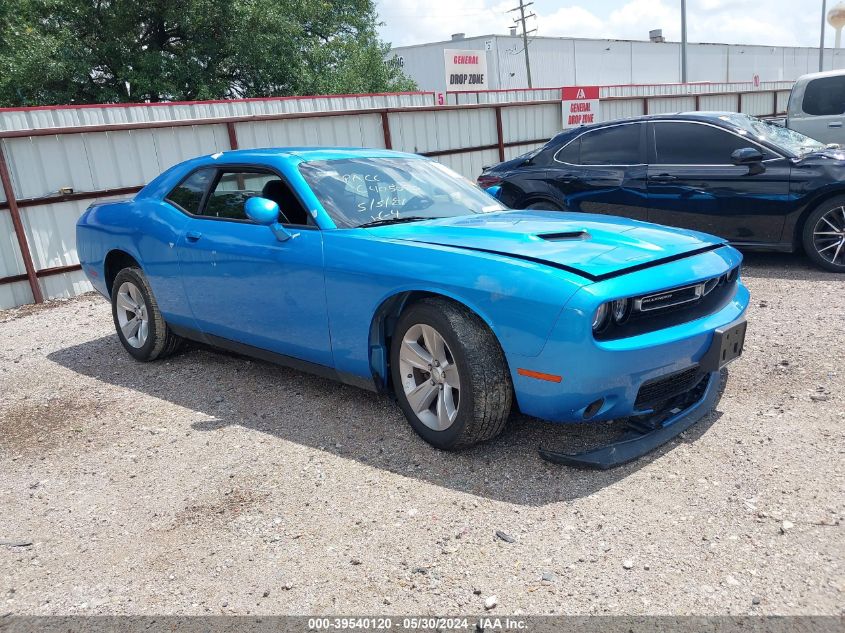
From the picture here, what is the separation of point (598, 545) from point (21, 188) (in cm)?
813

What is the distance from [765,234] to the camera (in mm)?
7008

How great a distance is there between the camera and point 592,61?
2151 inches

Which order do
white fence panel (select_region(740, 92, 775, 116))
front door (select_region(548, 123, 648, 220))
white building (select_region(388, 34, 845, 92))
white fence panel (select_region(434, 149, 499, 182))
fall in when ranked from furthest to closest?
white building (select_region(388, 34, 845, 92))
white fence panel (select_region(740, 92, 775, 116))
white fence panel (select_region(434, 149, 499, 182))
front door (select_region(548, 123, 648, 220))

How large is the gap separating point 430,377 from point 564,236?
3.25 feet

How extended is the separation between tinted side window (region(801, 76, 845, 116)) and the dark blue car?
4.19m

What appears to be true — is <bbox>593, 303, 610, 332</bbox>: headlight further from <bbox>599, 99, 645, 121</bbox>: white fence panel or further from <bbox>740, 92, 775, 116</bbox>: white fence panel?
<bbox>740, 92, 775, 116</bbox>: white fence panel

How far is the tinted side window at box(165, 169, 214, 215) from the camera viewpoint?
16.5 feet

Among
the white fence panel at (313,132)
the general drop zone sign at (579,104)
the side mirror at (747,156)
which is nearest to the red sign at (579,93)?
the general drop zone sign at (579,104)

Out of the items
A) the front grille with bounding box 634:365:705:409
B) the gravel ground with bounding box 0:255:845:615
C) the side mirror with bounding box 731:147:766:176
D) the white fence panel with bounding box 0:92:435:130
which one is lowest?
the gravel ground with bounding box 0:255:845:615

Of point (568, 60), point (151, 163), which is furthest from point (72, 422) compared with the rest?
point (568, 60)

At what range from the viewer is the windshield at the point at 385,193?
165 inches

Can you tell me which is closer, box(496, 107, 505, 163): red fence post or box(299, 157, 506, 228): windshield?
box(299, 157, 506, 228): windshield

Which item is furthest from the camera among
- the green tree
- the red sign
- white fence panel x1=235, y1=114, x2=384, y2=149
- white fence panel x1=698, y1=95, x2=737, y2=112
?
white fence panel x1=698, y1=95, x2=737, y2=112

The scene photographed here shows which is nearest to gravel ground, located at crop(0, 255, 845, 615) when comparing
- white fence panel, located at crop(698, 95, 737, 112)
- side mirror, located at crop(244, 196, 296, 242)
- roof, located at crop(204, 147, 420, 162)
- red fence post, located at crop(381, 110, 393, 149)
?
side mirror, located at crop(244, 196, 296, 242)
